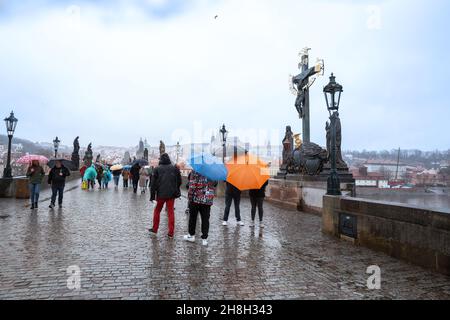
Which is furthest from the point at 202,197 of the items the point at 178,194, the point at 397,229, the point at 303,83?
the point at 303,83

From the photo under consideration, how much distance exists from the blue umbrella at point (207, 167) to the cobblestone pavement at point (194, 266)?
4.44 ft

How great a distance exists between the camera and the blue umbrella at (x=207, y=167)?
6719mm

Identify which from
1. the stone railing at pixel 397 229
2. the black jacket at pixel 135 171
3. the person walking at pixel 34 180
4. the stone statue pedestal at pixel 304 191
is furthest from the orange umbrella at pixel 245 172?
the black jacket at pixel 135 171

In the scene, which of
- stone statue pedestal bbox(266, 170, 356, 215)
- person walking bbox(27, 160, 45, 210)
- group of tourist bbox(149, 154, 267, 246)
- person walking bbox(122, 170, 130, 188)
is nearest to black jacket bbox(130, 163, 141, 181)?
person walking bbox(122, 170, 130, 188)

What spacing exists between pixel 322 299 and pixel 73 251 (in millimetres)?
4243

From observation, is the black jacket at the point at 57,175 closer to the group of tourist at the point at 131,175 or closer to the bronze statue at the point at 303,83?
Result: the group of tourist at the point at 131,175

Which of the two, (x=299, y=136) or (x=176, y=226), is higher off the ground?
(x=299, y=136)

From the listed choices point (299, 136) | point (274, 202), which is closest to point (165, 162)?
point (274, 202)

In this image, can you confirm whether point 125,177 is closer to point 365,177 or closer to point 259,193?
point 259,193

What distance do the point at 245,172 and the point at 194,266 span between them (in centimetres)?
315

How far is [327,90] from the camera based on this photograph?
880 centimetres

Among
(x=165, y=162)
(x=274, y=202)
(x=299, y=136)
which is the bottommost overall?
(x=274, y=202)
